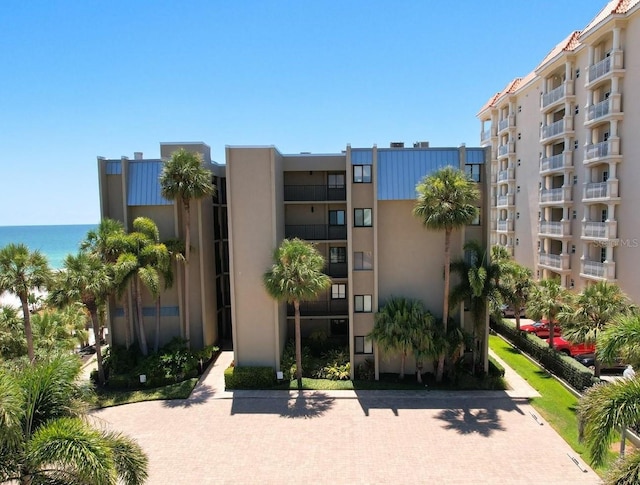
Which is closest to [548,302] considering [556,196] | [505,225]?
[556,196]

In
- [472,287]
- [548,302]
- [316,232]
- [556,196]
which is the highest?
[556,196]

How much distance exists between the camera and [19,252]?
18.1 m

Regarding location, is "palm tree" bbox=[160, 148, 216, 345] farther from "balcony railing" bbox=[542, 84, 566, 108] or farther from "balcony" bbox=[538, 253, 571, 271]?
"balcony railing" bbox=[542, 84, 566, 108]

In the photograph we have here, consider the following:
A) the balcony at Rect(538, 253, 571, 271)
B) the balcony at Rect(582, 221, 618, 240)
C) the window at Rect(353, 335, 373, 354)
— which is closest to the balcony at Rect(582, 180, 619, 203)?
the balcony at Rect(582, 221, 618, 240)

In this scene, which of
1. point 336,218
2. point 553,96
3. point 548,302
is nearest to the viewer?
point 548,302

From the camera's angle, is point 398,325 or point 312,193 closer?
point 398,325

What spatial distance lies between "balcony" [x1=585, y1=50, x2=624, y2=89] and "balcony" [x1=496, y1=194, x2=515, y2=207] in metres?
14.8

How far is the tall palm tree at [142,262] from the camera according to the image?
69.1 ft

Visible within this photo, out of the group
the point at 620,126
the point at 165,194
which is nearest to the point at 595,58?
the point at 620,126

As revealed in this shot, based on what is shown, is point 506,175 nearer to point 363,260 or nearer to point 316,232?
point 316,232

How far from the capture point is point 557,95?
3369cm

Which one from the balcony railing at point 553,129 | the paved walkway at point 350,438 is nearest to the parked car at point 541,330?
the paved walkway at point 350,438

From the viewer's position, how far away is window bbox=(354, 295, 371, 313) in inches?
883

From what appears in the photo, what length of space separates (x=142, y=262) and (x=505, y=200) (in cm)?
3945
